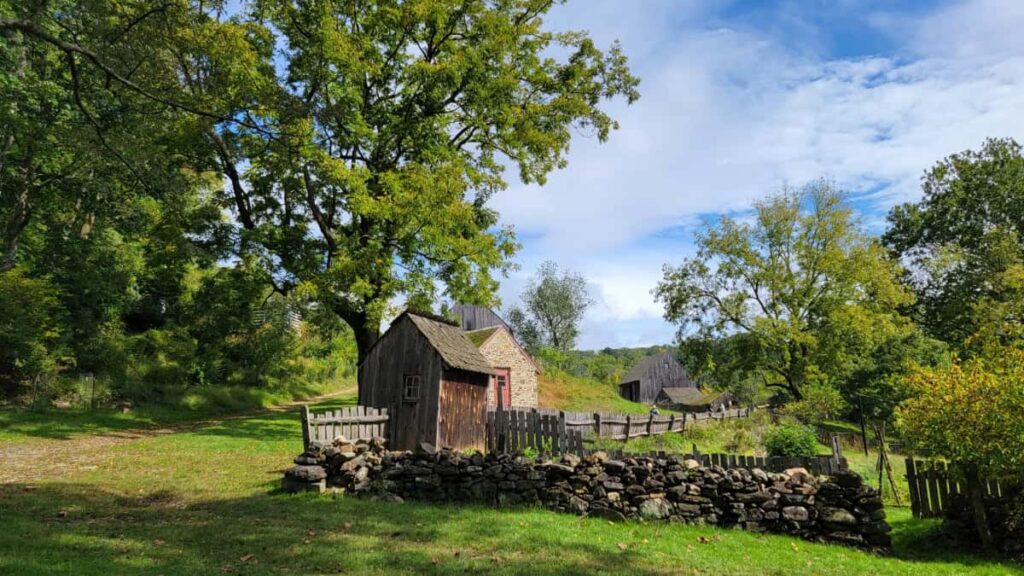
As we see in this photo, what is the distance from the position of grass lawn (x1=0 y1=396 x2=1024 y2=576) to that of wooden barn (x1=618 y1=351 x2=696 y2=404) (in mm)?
57293

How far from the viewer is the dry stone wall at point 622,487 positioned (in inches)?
360

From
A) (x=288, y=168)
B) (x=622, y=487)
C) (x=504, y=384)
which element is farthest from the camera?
(x=504, y=384)

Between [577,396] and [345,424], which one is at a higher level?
[345,424]

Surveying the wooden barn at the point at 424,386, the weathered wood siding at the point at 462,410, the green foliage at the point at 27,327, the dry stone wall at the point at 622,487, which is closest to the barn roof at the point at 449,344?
the wooden barn at the point at 424,386

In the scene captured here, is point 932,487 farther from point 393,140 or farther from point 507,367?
point 507,367

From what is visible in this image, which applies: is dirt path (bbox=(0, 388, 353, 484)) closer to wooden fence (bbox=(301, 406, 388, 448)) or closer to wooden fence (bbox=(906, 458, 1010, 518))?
wooden fence (bbox=(301, 406, 388, 448))

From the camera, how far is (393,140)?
2148 cm

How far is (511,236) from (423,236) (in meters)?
5.35

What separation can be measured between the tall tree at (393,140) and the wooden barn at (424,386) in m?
3.52

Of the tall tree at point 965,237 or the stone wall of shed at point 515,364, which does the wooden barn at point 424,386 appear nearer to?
the stone wall of shed at point 515,364

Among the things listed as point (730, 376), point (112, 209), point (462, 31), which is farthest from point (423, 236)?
point (730, 376)

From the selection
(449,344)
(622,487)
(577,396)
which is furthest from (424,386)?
(577,396)

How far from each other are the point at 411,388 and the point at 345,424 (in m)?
2.35

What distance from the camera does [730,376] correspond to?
37625 millimetres
